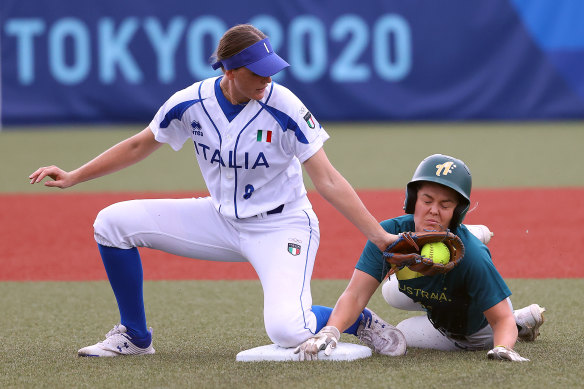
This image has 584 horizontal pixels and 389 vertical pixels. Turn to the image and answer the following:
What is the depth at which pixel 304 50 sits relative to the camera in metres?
18.3

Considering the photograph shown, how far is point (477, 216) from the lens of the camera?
912cm

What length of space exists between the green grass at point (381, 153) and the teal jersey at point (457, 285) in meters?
6.65

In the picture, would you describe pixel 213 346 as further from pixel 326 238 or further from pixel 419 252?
pixel 326 238

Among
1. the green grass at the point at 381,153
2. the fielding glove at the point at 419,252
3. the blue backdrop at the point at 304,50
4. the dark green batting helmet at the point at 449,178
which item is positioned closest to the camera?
the fielding glove at the point at 419,252

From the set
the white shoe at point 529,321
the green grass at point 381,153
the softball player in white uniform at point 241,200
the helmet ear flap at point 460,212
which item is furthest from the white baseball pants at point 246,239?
the green grass at point 381,153

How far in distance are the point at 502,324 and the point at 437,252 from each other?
1.54ft

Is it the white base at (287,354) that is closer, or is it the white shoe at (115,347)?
the white base at (287,354)

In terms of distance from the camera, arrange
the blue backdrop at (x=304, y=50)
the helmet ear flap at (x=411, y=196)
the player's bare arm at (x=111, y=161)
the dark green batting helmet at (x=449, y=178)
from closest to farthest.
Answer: the dark green batting helmet at (x=449, y=178) → the helmet ear flap at (x=411, y=196) → the player's bare arm at (x=111, y=161) → the blue backdrop at (x=304, y=50)

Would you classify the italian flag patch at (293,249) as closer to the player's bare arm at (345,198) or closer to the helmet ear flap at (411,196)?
the player's bare arm at (345,198)

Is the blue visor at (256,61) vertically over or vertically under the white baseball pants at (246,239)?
over

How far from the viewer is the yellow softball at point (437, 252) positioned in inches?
171

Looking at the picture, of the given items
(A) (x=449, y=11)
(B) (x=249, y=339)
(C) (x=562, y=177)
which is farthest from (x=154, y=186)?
(A) (x=449, y=11)

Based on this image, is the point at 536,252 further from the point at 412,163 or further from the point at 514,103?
the point at 514,103

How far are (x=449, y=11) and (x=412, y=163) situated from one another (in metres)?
6.02
